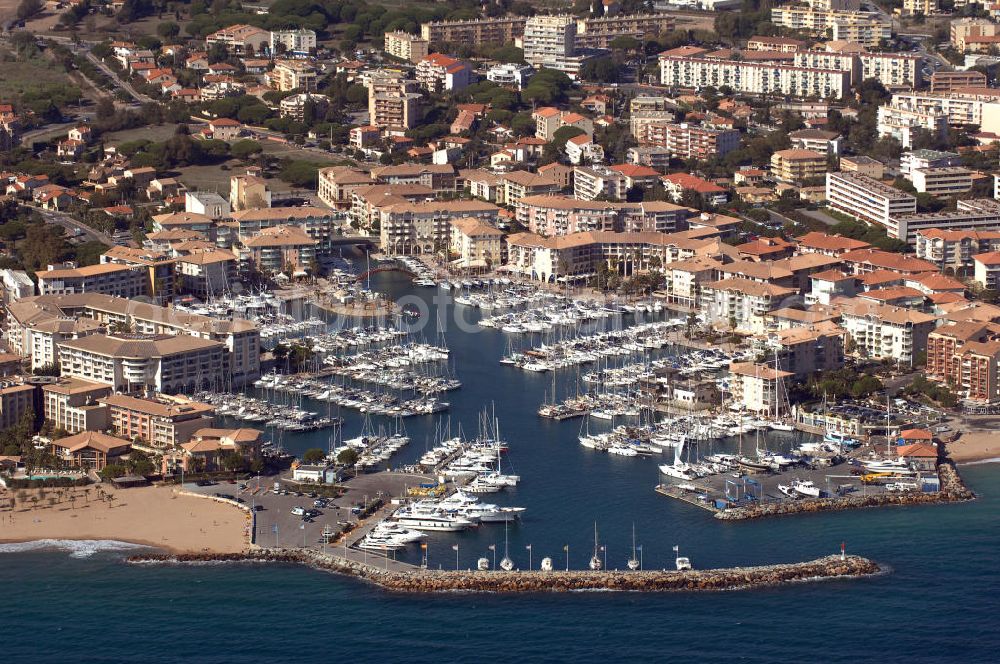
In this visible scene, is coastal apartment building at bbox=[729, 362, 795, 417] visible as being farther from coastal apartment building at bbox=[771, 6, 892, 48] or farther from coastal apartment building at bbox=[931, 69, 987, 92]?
coastal apartment building at bbox=[771, 6, 892, 48]

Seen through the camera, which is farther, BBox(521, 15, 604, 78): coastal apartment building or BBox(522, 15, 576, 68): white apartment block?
BBox(522, 15, 576, 68): white apartment block

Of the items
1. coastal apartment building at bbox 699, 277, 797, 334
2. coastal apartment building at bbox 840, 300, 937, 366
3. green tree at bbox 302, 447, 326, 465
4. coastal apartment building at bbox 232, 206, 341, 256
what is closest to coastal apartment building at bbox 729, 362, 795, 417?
coastal apartment building at bbox 840, 300, 937, 366

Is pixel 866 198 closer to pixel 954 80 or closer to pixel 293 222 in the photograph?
pixel 293 222

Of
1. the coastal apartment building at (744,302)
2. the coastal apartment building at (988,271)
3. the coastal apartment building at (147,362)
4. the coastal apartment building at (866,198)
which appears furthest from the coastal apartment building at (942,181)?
the coastal apartment building at (147,362)

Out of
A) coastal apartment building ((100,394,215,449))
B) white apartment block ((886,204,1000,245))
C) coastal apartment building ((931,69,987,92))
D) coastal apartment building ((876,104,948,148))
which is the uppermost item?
coastal apartment building ((931,69,987,92))

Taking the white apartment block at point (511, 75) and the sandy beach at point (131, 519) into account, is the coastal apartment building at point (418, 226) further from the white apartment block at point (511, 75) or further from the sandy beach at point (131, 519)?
the sandy beach at point (131, 519)

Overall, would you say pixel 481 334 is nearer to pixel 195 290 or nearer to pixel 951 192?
pixel 195 290
